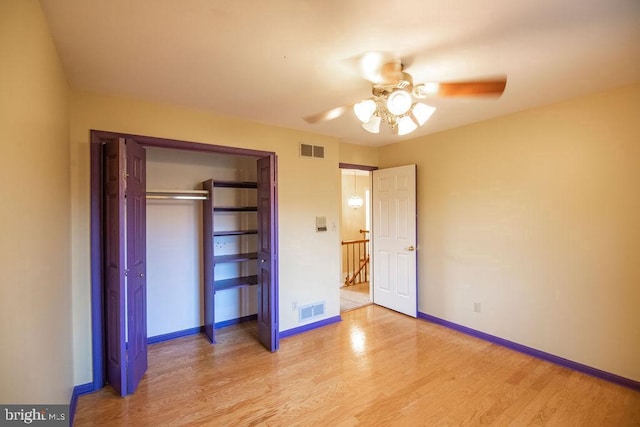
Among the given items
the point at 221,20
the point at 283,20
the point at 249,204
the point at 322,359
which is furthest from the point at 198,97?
the point at 322,359

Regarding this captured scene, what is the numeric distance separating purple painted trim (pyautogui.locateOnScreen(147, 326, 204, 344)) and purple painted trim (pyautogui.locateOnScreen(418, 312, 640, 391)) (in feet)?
10.0

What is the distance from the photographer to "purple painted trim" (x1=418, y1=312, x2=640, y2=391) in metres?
2.45

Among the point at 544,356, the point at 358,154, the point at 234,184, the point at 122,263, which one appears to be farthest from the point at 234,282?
the point at 544,356

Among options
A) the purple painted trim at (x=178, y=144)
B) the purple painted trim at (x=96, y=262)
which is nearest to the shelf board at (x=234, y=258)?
the purple painted trim at (x=96, y=262)

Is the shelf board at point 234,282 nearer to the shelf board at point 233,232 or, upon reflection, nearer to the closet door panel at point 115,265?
the shelf board at point 233,232

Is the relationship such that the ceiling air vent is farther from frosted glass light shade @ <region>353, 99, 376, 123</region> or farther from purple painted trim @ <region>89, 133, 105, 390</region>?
purple painted trim @ <region>89, 133, 105, 390</region>

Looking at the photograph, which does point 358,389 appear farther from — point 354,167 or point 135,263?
point 354,167

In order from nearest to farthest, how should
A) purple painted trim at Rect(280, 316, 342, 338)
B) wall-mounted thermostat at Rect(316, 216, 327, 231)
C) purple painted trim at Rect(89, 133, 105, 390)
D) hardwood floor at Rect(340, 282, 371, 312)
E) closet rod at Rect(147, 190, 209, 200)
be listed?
purple painted trim at Rect(89, 133, 105, 390), closet rod at Rect(147, 190, 209, 200), purple painted trim at Rect(280, 316, 342, 338), wall-mounted thermostat at Rect(316, 216, 327, 231), hardwood floor at Rect(340, 282, 371, 312)

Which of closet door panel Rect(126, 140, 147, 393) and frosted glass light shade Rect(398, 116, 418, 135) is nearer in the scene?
frosted glass light shade Rect(398, 116, 418, 135)

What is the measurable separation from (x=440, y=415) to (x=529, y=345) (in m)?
1.56

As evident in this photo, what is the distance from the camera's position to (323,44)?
178 centimetres

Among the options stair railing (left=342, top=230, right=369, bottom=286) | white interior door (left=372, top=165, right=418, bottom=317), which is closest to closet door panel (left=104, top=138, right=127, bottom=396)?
white interior door (left=372, top=165, right=418, bottom=317)

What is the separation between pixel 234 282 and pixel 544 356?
11.5 feet

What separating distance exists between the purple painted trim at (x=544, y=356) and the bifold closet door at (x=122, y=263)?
3.45 meters
